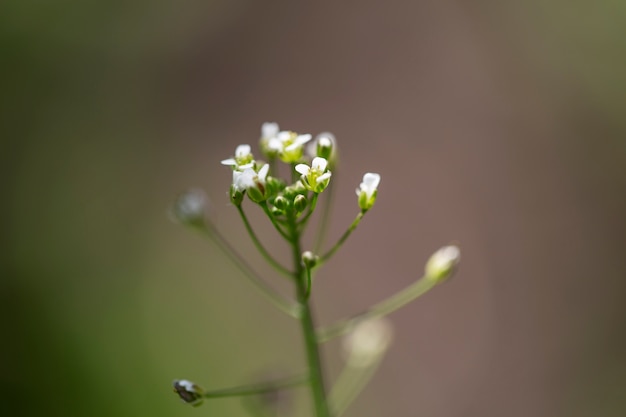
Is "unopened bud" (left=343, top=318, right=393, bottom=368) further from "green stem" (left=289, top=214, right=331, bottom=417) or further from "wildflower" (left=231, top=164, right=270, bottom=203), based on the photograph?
"wildflower" (left=231, top=164, right=270, bottom=203)

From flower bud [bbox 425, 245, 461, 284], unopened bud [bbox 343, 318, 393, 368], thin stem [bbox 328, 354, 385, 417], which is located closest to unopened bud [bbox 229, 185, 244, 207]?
flower bud [bbox 425, 245, 461, 284]

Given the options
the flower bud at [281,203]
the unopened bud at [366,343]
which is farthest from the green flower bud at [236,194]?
the unopened bud at [366,343]

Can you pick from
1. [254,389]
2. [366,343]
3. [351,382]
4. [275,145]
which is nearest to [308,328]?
[254,389]

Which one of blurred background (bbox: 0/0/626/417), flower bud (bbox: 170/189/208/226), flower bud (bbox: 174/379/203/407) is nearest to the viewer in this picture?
flower bud (bbox: 174/379/203/407)

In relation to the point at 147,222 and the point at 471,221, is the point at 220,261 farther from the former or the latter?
the point at 471,221

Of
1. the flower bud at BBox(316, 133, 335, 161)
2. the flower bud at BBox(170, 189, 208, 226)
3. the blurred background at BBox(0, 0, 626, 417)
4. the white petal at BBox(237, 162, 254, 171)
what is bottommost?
the white petal at BBox(237, 162, 254, 171)

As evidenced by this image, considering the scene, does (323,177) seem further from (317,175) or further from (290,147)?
(290,147)
